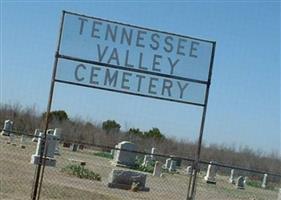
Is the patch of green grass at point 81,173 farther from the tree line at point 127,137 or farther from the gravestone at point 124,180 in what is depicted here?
the tree line at point 127,137

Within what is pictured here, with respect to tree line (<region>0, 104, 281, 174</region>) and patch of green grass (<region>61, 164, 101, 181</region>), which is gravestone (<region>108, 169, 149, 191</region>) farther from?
tree line (<region>0, 104, 281, 174</region>)

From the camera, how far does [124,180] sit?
59.2 feet

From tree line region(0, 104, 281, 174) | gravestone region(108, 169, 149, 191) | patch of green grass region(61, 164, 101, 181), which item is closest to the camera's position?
gravestone region(108, 169, 149, 191)

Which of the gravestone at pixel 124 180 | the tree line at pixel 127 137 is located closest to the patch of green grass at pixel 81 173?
the gravestone at pixel 124 180

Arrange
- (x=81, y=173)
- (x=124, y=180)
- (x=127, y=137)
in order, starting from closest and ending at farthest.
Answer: (x=124, y=180) < (x=81, y=173) < (x=127, y=137)

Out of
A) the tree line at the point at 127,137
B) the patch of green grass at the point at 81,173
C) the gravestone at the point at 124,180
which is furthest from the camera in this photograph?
the tree line at the point at 127,137

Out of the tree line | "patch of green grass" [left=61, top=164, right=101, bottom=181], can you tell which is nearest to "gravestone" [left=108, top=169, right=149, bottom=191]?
"patch of green grass" [left=61, top=164, right=101, bottom=181]

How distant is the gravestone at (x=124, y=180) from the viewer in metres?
17.9

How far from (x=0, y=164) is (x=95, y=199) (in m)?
6.56

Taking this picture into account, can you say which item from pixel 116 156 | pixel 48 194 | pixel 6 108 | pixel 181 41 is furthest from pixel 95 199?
pixel 6 108

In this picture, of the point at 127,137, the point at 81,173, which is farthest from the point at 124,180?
the point at 127,137

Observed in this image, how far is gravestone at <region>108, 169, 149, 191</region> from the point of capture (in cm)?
1786

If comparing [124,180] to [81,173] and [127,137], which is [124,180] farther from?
[127,137]

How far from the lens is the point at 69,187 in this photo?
15188mm
